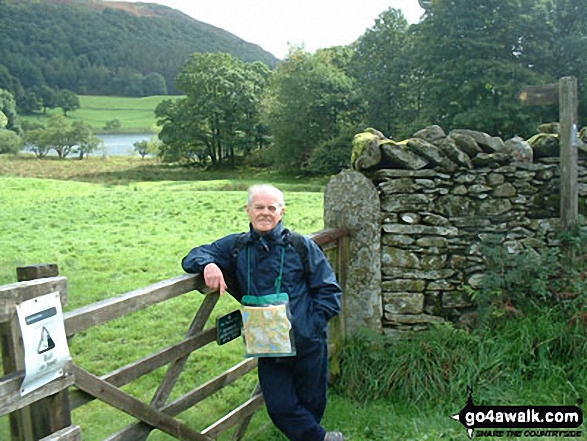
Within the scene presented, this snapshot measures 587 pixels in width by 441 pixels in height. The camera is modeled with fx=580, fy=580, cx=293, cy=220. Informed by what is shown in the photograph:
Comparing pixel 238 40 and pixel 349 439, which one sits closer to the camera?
pixel 349 439

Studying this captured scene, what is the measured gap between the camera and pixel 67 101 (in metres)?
85.2

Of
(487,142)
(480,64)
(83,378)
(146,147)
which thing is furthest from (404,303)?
(146,147)

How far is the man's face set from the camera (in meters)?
3.27

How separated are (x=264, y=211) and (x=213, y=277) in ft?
1.52

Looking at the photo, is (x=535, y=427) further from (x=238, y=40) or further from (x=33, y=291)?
(x=238, y=40)

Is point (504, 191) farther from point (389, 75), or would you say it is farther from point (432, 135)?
point (389, 75)

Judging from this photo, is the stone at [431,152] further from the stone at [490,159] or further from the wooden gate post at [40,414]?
the wooden gate post at [40,414]

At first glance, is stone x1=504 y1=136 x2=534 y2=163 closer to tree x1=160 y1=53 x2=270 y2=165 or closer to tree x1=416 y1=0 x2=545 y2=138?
tree x1=416 y1=0 x2=545 y2=138

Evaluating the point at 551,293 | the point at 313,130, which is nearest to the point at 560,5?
the point at 313,130

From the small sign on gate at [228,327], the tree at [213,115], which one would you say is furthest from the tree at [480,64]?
the small sign on gate at [228,327]

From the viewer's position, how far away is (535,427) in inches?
162

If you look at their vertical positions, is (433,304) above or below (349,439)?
above

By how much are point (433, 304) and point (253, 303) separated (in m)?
2.42

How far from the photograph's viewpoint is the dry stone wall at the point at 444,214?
508 cm
